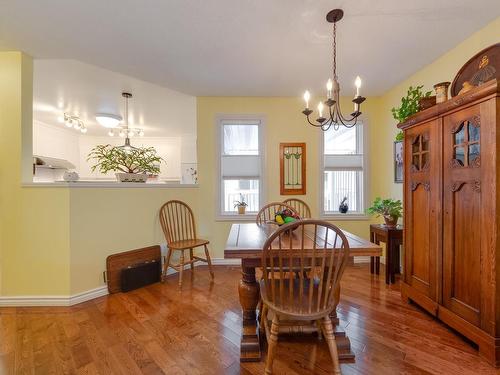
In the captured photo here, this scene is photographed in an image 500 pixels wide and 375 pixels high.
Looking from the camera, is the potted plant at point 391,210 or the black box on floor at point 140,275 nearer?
the black box on floor at point 140,275

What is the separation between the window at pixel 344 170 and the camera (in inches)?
138

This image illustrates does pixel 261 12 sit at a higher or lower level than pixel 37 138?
higher

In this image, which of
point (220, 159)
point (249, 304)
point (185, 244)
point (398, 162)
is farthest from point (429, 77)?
point (185, 244)

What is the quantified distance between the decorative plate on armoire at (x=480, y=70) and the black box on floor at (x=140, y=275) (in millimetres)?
3398

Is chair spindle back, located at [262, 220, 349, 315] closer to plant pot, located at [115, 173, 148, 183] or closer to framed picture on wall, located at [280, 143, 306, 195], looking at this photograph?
framed picture on wall, located at [280, 143, 306, 195]

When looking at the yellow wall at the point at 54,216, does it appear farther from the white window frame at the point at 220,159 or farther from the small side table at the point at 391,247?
the small side table at the point at 391,247

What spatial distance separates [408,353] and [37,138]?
6.25 meters

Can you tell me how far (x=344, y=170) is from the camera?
11.5ft

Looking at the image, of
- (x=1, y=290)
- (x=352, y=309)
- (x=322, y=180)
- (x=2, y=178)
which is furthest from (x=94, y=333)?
(x=322, y=180)

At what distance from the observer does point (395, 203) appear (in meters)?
2.72

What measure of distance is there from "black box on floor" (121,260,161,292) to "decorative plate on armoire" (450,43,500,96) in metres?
3.40

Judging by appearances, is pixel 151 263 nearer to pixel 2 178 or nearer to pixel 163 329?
pixel 163 329

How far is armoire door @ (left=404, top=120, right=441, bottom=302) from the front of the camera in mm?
1851

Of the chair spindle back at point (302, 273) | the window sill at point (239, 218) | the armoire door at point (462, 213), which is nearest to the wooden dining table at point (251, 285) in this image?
the chair spindle back at point (302, 273)
